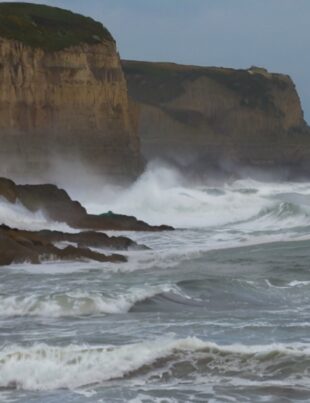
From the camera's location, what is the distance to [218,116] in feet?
239

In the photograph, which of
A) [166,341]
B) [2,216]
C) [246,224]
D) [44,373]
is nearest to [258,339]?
[166,341]

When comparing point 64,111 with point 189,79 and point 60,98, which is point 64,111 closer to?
point 60,98

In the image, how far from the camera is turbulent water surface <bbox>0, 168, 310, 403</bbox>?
A: 8906mm

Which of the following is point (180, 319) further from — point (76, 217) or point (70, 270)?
point (76, 217)

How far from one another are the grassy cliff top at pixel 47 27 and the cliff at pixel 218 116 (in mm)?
24222

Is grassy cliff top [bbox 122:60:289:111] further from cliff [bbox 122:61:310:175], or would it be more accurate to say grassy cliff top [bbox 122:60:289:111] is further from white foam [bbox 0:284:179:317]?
white foam [bbox 0:284:179:317]

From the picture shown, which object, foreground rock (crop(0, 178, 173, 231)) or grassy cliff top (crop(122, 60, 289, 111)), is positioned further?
grassy cliff top (crop(122, 60, 289, 111))

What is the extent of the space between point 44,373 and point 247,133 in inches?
2534

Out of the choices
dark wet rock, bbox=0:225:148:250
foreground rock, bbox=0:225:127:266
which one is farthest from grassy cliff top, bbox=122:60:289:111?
foreground rock, bbox=0:225:127:266

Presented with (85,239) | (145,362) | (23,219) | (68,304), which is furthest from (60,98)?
(145,362)

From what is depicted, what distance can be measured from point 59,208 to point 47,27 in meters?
16.4

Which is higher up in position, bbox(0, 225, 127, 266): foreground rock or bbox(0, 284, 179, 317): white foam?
bbox(0, 225, 127, 266): foreground rock

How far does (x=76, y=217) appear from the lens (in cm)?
2553

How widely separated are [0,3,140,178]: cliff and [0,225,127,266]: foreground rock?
1635 centimetres
